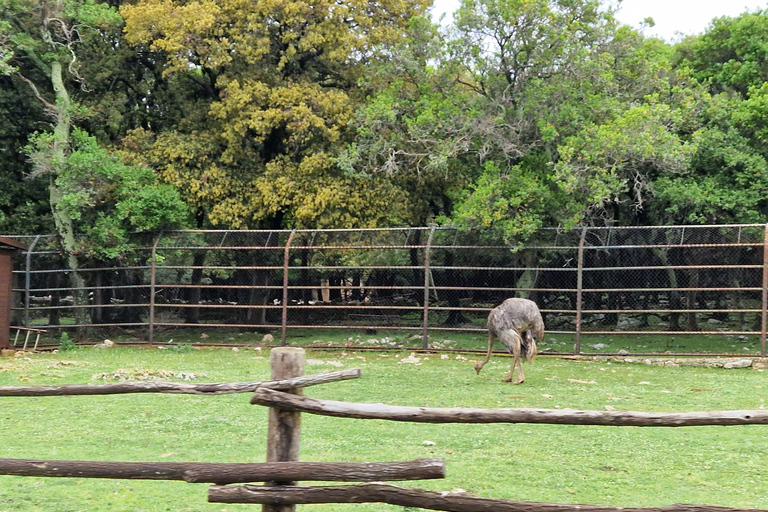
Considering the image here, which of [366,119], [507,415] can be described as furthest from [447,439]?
[366,119]

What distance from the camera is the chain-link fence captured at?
1752 cm

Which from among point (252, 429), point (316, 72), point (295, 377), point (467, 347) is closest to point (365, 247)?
point (467, 347)

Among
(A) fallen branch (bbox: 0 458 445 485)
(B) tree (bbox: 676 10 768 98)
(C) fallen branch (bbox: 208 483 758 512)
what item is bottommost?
(C) fallen branch (bbox: 208 483 758 512)

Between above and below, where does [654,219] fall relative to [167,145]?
below

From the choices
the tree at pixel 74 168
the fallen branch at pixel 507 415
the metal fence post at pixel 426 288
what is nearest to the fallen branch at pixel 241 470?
the fallen branch at pixel 507 415

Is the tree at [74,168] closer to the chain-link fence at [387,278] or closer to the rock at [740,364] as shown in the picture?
the chain-link fence at [387,278]

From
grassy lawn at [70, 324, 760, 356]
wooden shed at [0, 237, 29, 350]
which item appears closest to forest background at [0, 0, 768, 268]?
wooden shed at [0, 237, 29, 350]

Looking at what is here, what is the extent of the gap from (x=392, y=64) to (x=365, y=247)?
4.82 metres

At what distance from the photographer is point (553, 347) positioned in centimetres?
1809

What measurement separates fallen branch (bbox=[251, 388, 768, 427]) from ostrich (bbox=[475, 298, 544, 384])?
25.1 feet

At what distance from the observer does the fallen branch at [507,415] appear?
13.2ft

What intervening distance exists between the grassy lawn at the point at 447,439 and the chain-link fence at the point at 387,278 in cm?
443

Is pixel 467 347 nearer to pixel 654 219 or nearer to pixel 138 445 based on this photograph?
pixel 654 219

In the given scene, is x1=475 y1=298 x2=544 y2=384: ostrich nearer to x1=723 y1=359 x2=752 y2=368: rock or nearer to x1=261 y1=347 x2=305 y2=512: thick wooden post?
x1=723 y1=359 x2=752 y2=368: rock
